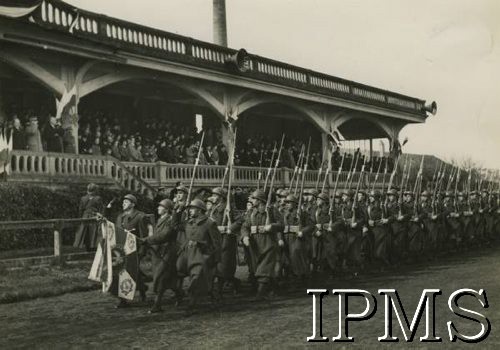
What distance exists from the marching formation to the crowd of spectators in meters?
2.20

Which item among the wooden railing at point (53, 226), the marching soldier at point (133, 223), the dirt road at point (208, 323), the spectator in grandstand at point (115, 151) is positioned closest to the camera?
the dirt road at point (208, 323)

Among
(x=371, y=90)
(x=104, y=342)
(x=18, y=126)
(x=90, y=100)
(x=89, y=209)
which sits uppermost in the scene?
(x=371, y=90)

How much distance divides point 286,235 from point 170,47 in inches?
345

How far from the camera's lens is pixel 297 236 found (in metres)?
11.6

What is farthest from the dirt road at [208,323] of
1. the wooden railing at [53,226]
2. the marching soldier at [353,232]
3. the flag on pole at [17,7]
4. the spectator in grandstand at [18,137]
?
the flag on pole at [17,7]

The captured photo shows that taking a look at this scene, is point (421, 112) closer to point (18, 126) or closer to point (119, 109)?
point (119, 109)

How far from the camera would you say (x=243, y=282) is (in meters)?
12.2

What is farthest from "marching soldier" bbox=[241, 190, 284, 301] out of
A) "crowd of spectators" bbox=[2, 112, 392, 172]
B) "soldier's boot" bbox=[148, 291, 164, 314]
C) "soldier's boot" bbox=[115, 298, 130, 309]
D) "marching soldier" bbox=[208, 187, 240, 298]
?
"crowd of spectators" bbox=[2, 112, 392, 172]

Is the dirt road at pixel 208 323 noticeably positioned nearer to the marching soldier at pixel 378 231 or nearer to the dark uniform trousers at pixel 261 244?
the dark uniform trousers at pixel 261 244

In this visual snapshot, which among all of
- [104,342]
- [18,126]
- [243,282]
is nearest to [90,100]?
[18,126]

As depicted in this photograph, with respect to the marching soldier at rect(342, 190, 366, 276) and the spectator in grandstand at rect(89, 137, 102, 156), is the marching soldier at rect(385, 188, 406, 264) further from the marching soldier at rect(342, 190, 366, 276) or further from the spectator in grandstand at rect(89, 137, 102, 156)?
the spectator in grandstand at rect(89, 137, 102, 156)

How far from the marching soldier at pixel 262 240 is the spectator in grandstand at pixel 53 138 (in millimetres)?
6268

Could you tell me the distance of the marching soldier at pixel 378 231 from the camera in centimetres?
1406

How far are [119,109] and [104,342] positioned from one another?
1470 cm
